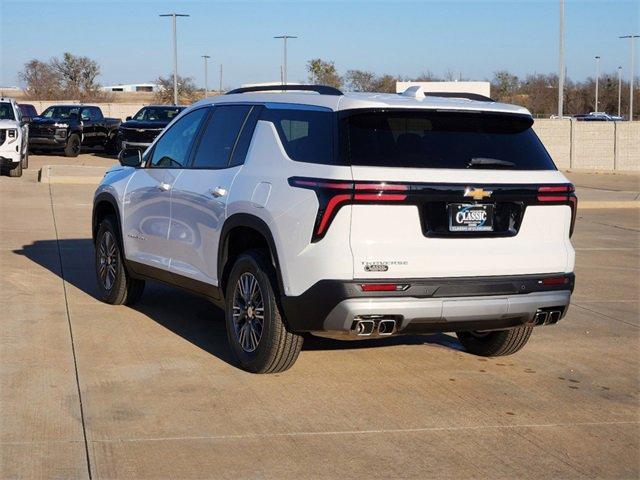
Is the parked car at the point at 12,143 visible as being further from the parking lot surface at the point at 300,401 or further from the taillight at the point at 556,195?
the taillight at the point at 556,195

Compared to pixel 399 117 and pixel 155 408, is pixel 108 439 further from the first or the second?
pixel 399 117

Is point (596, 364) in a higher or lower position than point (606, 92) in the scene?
lower

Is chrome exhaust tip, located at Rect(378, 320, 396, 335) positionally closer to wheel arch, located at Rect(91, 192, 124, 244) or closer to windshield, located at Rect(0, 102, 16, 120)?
wheel arch, located at Rect(91, 192, 124, 244)

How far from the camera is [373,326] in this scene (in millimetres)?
6410

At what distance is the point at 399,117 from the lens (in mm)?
6648

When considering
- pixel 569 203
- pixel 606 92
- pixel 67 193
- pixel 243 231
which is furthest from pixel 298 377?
pixel 606 92

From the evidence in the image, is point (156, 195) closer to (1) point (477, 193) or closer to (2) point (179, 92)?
(1) point (477, 193)

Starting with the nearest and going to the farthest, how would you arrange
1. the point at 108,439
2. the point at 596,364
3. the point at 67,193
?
1. the point at 108,439
2. the point at 596,364
3. the point at 67,193

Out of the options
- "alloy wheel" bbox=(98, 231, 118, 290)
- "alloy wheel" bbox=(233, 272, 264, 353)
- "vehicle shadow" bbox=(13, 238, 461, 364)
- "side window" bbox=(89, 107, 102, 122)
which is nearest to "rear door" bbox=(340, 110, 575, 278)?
"alloy wheel" bbox=(233, 272, 264, 353)

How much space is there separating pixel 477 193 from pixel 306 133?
116cm

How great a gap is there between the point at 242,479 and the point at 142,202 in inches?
162

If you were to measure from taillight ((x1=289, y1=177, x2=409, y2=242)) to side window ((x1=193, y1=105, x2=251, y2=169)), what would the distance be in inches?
57.5

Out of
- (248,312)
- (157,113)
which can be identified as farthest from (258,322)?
(157,113)

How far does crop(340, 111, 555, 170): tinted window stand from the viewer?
21.3 ft
